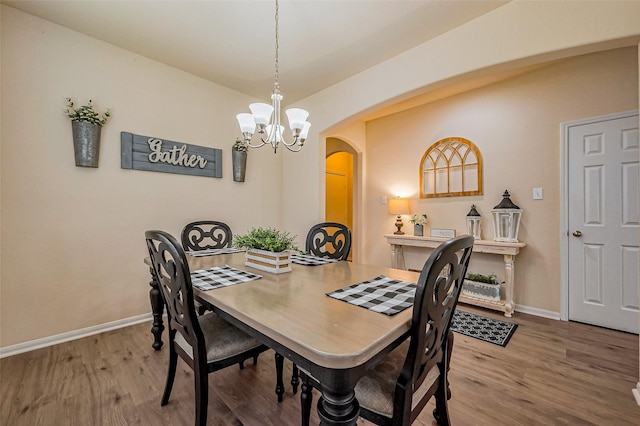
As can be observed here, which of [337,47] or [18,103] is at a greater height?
[337,47]

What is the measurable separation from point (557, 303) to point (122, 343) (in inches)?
163

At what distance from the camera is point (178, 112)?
9.50 ft

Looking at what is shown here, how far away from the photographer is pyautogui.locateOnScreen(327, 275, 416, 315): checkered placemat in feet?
3.37

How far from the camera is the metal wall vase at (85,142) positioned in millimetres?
2232

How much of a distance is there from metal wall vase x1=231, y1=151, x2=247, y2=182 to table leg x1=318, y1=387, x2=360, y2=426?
9.67 feet

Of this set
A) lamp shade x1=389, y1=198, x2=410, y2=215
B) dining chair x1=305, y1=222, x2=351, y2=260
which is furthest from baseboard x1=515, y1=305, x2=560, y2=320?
dining chair x1=305, y1=222, x2=351, y2=260

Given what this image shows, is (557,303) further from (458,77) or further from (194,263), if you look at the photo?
(194,263)

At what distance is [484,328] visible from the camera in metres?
2.49

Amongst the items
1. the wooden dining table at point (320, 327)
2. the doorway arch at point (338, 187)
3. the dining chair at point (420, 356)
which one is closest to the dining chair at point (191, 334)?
the wooden dining table at point (320, 327)

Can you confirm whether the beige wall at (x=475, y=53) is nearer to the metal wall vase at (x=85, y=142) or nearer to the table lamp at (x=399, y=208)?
the table lamp at (x=399, y=208)

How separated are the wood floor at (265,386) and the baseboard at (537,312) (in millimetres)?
427

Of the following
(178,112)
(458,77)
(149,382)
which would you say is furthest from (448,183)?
(149,382)

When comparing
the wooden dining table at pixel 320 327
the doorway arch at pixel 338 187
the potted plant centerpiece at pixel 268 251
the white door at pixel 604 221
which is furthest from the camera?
the doorway arch at pixel 338 187

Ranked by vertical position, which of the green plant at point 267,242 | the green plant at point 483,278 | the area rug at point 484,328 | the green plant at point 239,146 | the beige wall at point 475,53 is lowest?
the area rug at point 484,328
